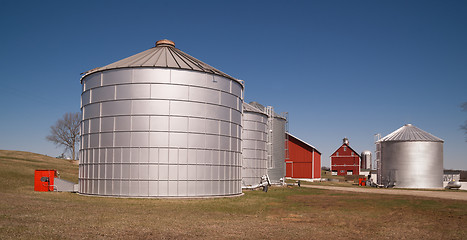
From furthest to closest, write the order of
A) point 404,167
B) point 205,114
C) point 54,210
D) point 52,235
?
point 404,167, point 205,114, point 54,210, point 52,235

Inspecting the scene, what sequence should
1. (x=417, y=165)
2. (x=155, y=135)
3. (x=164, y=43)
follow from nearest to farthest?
1. (x=155, y=135)
2. (x=164, y=43)
3. (x=417, y=165)

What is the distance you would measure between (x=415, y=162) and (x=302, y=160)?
22386 millimetres

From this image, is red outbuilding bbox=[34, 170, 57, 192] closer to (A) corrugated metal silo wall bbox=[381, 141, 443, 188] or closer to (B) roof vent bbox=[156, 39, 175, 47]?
(B) roof vent bbox=[156, 39, 175, 47]

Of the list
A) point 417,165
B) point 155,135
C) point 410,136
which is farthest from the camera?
point 410,136

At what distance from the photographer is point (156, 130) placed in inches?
1066

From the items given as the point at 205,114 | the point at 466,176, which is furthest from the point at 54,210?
the point at 466,176

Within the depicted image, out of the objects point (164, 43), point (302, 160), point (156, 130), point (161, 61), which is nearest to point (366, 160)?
point (302, 160)

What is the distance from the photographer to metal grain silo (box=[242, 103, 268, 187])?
41188mm

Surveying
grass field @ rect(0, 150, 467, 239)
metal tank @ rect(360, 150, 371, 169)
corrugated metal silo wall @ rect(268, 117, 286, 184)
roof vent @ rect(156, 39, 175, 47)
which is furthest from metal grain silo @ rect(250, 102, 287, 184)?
metal tank @ rect(360, 150, 371, 169)

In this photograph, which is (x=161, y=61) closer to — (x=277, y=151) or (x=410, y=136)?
(x=277, y=151)

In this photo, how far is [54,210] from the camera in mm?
19469

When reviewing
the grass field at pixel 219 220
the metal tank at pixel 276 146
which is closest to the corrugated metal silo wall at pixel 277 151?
the metal tank at pixel 276 146

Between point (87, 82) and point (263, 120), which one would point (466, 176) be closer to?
point (263, 120)

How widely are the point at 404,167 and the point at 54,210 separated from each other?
151ft
